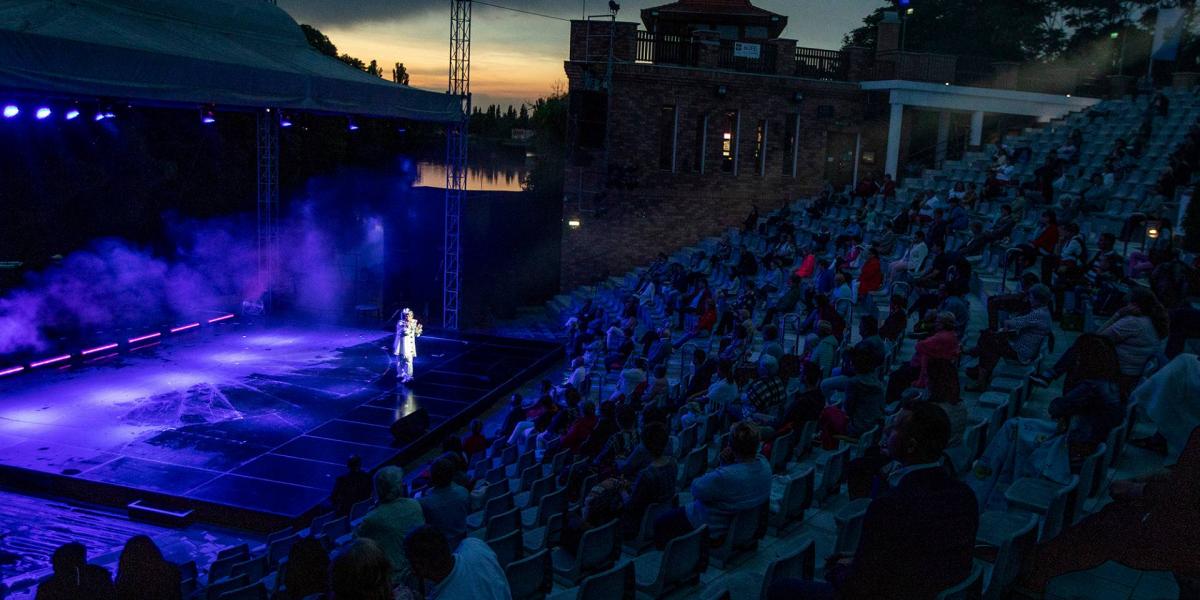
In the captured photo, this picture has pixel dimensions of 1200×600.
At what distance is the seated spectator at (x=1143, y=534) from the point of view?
3.50m

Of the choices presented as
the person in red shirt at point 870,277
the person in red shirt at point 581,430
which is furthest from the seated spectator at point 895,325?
the person in red shirt at point 581,430

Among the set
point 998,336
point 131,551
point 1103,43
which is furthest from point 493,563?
point 1103,43

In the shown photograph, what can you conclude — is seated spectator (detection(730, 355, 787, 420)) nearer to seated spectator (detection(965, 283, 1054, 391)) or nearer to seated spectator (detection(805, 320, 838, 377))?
seated spectator (detection(805, 320, 838, 377))

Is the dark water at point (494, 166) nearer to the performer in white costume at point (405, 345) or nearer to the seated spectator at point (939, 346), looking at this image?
the performer in white costume at point (405, 345)

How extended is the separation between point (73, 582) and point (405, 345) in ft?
31.7

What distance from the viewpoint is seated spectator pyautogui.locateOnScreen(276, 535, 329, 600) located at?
588 centimetres

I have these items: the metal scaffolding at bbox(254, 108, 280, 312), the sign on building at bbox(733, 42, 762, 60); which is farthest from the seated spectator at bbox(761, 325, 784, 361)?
the sign on building at bbox(733, 42, 762, 60)

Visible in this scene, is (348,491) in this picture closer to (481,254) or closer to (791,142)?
(481,254)

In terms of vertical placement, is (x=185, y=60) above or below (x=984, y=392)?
above

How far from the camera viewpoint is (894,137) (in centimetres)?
2452

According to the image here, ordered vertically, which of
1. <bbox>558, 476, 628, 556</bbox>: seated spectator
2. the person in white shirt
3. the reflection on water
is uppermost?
the reflection on water

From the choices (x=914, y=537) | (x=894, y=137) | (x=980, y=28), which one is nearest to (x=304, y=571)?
(x=914, y=537)

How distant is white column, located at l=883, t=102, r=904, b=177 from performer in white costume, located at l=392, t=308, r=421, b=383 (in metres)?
14.6

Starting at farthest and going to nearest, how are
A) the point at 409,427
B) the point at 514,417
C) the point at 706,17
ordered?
1. the point at 706,17
2. the point at 409,427
3. the point at 514,417
